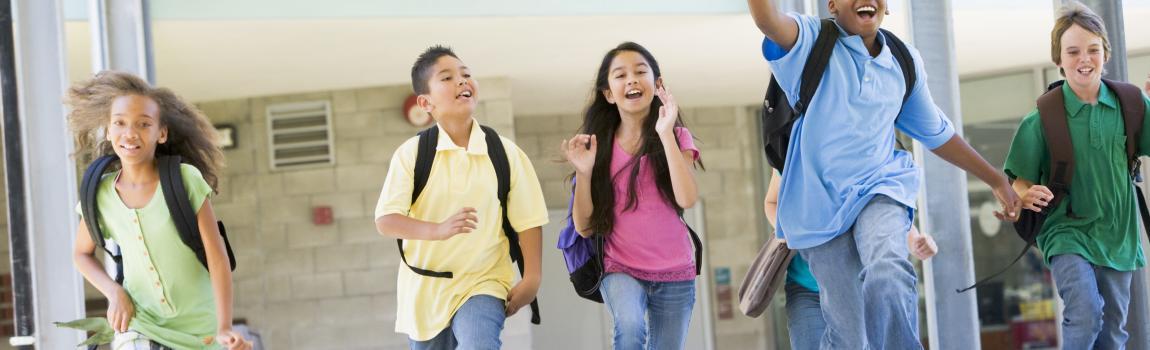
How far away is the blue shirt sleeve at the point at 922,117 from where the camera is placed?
352cm

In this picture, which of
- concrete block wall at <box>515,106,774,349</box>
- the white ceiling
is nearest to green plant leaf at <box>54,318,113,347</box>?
the white ceiling

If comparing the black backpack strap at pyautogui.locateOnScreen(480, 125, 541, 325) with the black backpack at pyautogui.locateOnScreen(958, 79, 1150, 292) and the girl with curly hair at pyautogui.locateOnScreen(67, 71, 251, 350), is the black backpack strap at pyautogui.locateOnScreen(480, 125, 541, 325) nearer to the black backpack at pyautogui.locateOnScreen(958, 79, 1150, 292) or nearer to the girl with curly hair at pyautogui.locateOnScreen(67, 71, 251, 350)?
the girl with curly hair at pyautogui.locateOnScreen(67, 71, 251, 350)

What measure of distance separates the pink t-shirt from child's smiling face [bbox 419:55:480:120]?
1.58ft

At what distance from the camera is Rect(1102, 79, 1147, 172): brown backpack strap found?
13.5ft

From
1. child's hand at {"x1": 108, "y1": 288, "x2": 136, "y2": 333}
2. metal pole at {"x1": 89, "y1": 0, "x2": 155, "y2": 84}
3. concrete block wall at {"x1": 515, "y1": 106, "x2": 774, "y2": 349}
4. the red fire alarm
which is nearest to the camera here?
child's hand at {"x1": 108, "y1": 288, "x2": 136, "y2": 333}

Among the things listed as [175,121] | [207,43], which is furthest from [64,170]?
[175,121]

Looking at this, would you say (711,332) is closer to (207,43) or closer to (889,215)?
(207,43)

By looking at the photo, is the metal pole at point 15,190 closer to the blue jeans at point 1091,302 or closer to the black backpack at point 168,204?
the black backpack at point 168,204

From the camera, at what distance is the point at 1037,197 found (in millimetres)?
4035

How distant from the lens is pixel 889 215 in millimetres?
3174

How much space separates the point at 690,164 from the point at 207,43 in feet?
12.2

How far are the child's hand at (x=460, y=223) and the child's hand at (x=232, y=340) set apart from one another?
21.8 inches

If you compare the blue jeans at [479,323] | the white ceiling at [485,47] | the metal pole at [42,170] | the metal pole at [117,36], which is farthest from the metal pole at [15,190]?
the blue jeans at [479,323]

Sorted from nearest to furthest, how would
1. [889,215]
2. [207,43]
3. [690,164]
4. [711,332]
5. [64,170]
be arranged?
1. [889,215]
2. [690,164]
3. [64,170]
4. [207,43]
5. [711,332]
